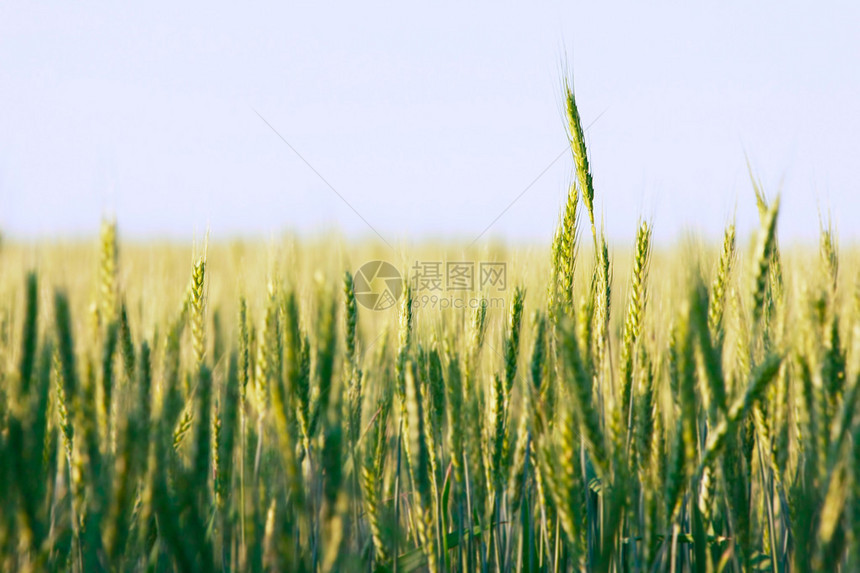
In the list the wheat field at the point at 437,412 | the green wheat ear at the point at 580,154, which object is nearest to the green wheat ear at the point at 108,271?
the wheat field at the point at 437,412

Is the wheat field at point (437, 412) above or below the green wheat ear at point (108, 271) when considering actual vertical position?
below

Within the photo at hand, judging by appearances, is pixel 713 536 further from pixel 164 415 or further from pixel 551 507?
pixel 164 415

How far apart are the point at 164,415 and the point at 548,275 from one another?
4.02 feet

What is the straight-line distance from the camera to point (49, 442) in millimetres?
1542

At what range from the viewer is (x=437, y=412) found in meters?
1.80

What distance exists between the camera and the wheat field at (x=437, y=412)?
3.87 ft

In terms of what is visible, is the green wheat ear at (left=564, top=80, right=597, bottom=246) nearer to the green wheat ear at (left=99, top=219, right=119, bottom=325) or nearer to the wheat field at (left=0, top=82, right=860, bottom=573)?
the wheat field at (left=0, top=82, right=860, bottom=573)

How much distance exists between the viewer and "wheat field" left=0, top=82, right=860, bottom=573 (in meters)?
1.18

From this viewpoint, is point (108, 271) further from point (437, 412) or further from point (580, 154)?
point (580, 154)

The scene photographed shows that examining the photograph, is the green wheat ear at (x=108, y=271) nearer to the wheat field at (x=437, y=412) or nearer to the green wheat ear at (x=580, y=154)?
the wheat field at (x=437, y=412)

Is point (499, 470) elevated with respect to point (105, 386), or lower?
lower

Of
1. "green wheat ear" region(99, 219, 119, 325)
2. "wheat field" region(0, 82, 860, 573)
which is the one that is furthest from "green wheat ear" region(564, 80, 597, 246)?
"green wheat ear" region(99, 219, 119, 325)

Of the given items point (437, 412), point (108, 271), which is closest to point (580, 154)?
Answer: point (437, 412)

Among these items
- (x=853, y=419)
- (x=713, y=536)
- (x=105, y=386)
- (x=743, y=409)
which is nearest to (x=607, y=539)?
(x=743, y=409)
